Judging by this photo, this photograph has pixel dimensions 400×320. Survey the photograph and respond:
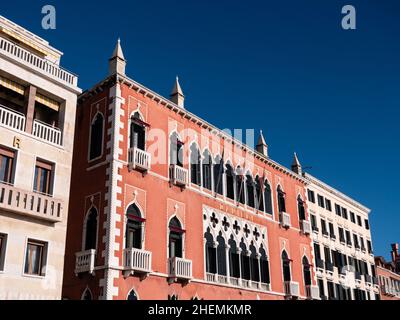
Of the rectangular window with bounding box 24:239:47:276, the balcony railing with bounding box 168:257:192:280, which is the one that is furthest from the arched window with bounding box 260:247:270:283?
the rectangular window with bounding box 24:239:47:276

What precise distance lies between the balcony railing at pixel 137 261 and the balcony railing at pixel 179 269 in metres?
1.66

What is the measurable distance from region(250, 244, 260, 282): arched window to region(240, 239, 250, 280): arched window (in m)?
0.39

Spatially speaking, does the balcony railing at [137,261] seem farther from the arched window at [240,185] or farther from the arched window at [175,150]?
the arched window at [240,185]

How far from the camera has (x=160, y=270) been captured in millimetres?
21984

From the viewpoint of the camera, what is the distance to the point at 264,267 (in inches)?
1157

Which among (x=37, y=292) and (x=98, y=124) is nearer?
(x=37, y=292)

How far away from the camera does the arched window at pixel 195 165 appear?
2608 centimetres

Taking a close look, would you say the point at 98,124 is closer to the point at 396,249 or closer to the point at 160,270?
the point at 160,270

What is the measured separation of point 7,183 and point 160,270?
310 inches

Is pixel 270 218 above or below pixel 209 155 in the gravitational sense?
below
